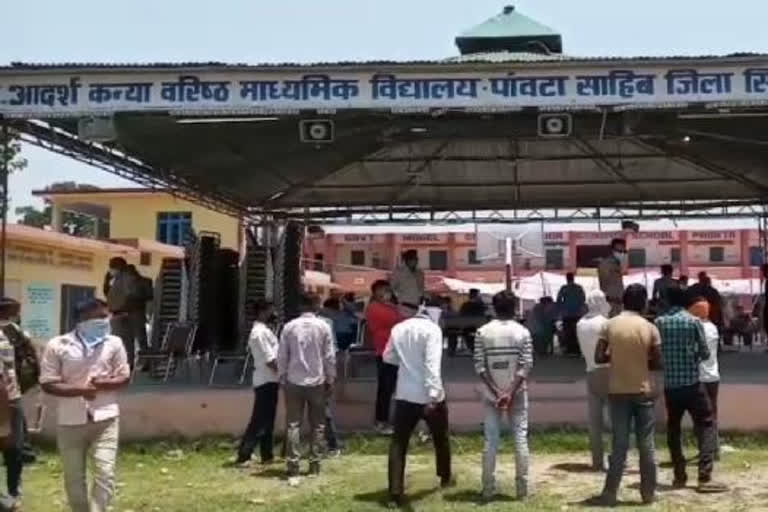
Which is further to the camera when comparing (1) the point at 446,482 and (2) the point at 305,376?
(2) the point at 305,376

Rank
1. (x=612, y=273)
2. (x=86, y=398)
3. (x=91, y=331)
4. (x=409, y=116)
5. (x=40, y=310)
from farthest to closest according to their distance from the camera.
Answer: (x=40, y=310) → (x=612, y=273) → (x=409, y=116) → (x=91, y=331) → (x=86, y=398)

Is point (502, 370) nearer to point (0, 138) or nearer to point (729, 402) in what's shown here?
point (729, 402)

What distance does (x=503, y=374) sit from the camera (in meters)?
8.76

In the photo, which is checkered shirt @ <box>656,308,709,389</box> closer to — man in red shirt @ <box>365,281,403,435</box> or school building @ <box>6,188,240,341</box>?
man in red shirt @ <box>365,281,403,435</box>

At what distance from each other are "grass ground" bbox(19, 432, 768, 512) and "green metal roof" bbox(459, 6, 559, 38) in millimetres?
7869

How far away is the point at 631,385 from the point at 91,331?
404 cm

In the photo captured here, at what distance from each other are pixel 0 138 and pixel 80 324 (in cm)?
583

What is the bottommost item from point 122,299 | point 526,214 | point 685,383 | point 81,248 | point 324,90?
point 685,383

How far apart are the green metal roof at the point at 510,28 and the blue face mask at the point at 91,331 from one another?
36.9 feet

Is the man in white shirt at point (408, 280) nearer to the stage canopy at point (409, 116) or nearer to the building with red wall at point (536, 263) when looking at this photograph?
the stage canopy at point (409, 116)

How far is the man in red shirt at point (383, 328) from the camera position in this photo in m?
11.3

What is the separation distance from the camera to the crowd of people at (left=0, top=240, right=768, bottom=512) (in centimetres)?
740

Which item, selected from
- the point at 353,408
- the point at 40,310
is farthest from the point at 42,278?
the point at 353,408

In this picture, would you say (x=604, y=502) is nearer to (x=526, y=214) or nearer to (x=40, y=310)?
(x=526, y=214)
